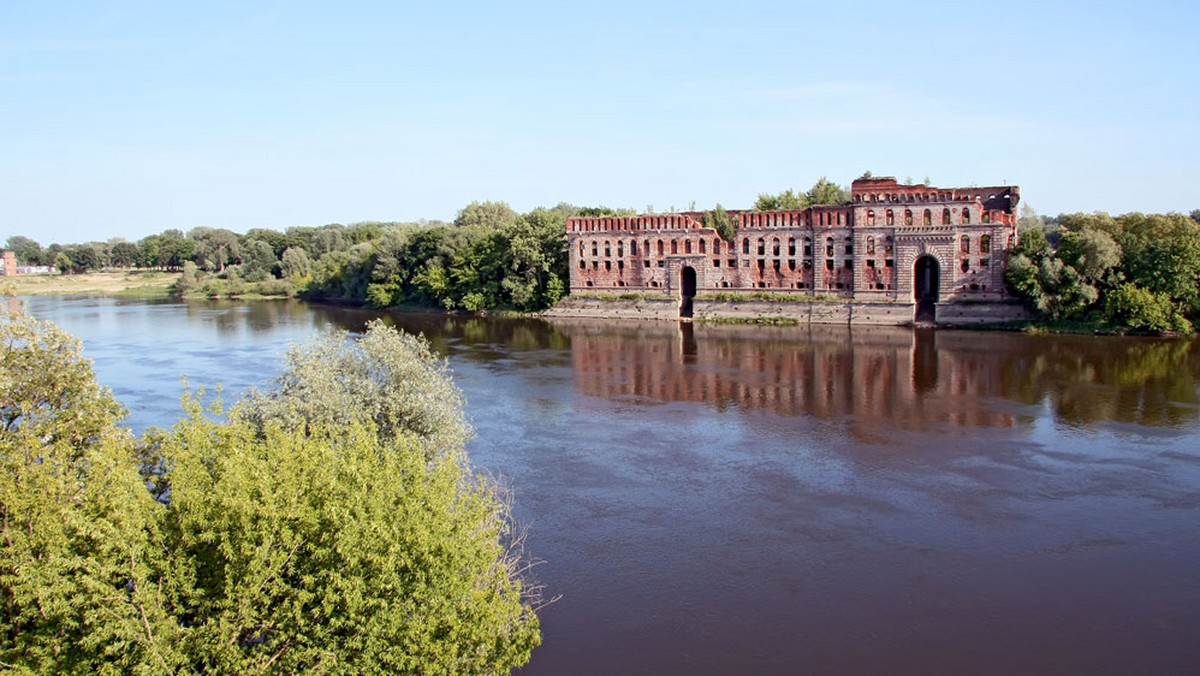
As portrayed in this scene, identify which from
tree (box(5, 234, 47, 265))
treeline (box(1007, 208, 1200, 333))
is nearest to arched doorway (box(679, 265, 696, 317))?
treeline (box(1007, 208, 1200, 333))

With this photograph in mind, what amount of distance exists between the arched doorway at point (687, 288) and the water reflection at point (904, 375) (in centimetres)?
1027

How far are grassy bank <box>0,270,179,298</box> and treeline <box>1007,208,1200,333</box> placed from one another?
96.1 m

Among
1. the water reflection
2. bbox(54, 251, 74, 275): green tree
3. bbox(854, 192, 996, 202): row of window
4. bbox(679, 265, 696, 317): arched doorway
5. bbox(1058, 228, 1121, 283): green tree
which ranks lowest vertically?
the water reflection

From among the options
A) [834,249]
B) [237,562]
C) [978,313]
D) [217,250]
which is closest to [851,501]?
[237,562]

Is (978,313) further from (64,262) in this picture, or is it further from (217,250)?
(64,262)

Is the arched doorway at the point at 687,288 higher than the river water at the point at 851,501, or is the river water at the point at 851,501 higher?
the arched doorway at the point at 687,288

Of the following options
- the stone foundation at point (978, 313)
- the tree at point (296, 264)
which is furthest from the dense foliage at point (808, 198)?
the tree at point (296, 264)

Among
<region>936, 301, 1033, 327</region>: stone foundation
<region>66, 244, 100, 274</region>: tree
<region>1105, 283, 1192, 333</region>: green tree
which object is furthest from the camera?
<region>66, 244, 100, 274</region>: tree

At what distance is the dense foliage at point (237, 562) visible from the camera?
410 inches

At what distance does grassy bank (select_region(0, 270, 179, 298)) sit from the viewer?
109369 mm

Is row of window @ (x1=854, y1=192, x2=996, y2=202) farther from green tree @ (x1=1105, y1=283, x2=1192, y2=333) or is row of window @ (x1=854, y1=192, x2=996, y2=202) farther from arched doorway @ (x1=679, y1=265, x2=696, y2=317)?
arched doorway @ (x1=679, y1=265, x2=696, y2=317)

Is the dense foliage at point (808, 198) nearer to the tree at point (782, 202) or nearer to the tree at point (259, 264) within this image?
the tree at point (782, 202)

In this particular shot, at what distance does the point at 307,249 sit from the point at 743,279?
83.7 m

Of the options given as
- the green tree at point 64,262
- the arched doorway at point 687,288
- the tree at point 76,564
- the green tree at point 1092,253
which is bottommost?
the tree at point 76,564
